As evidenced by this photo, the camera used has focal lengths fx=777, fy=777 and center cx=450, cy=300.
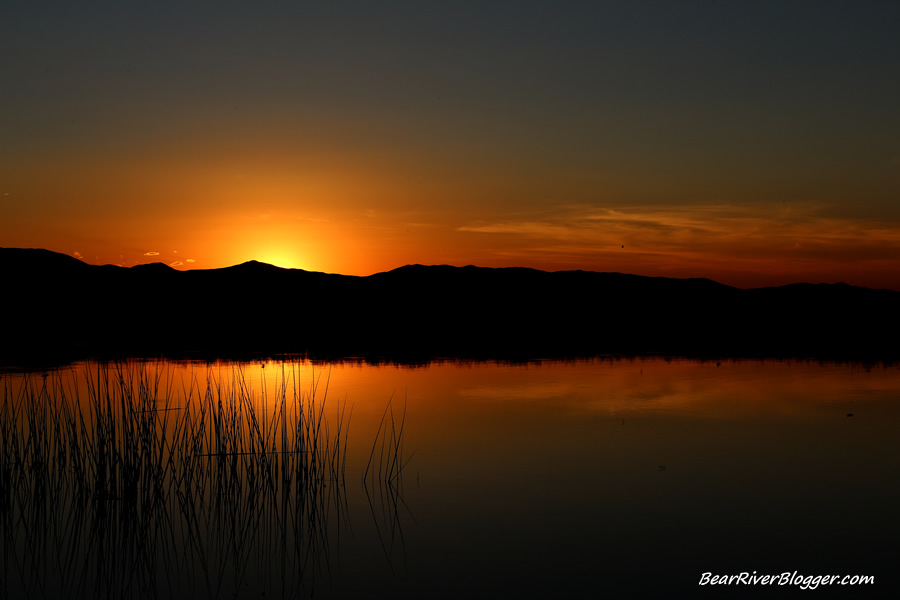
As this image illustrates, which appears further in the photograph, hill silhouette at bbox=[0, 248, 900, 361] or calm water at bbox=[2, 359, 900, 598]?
hill silhouette at bbox=[0, 248, 900, 361]

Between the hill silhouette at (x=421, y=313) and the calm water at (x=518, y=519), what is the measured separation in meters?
11.9

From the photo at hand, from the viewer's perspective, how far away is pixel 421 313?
49.1 metres

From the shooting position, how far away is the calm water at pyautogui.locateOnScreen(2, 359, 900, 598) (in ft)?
18.9

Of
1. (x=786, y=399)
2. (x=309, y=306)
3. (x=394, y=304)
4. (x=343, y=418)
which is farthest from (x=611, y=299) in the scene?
(x=343, y=418)

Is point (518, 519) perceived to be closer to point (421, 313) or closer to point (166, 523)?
point (166, 523)

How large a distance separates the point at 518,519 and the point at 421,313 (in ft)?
138

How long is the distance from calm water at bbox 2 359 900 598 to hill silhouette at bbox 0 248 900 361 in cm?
1193

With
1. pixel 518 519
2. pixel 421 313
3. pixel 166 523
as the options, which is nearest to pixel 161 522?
pixel 166 523

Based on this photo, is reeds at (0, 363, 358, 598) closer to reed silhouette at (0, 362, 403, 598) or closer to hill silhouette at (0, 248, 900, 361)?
reed silhouette at (0, 362, 403, 598)

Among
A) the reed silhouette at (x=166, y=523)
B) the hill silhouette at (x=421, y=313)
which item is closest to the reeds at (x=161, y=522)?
the reed silhouette at (x=166, y=523)

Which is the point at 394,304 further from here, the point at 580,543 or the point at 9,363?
the point at 580,543

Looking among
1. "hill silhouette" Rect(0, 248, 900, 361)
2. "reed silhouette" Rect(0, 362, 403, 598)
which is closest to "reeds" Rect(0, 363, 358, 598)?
"reed silhouette" Rect(0, 362, 403, 598)

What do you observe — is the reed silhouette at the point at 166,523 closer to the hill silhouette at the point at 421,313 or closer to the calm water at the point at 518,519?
the calm water at the point at 518,519

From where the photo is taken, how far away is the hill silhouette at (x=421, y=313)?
26.8 metres
